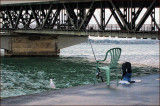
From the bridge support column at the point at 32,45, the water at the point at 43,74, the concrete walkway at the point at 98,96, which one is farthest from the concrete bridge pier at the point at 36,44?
the concrete walkway at the point at 98,96

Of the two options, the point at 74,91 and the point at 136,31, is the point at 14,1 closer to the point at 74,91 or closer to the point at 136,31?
the point at 136,31

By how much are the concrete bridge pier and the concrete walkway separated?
225 ft

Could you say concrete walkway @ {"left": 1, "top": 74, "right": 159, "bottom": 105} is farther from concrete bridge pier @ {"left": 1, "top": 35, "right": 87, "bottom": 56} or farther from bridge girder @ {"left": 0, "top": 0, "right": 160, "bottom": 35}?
concrete bridge pier @ {"left": 1, "top": 35, "right": 87, "bottom": 56}

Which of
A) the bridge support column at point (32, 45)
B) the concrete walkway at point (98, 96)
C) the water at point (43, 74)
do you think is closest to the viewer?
the concrete walkway at point (98, 96)

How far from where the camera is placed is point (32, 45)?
8206 cm

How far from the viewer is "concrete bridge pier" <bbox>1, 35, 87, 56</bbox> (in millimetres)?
81375

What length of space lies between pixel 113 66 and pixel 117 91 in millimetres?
1976

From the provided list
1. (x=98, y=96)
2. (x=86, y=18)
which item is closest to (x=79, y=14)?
(x=86, y=18)

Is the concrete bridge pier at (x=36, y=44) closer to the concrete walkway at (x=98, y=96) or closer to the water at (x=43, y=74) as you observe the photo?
the water at (x=43, y=74)

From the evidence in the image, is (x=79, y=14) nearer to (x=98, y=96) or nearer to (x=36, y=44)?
(x=36, y=44)

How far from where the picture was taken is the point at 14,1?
77688 millimetres

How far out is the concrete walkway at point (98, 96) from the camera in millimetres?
9789

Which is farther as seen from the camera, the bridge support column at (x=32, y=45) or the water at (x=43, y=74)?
the bridge support column at (x=32, y=45)

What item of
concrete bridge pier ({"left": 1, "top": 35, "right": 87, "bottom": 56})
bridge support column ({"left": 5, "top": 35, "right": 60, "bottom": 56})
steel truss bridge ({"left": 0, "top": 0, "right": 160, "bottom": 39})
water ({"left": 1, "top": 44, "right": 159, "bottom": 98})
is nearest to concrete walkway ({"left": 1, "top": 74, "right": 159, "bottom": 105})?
water ({"left": 1, "top": 44, "right": 159, "bottom": 98})
